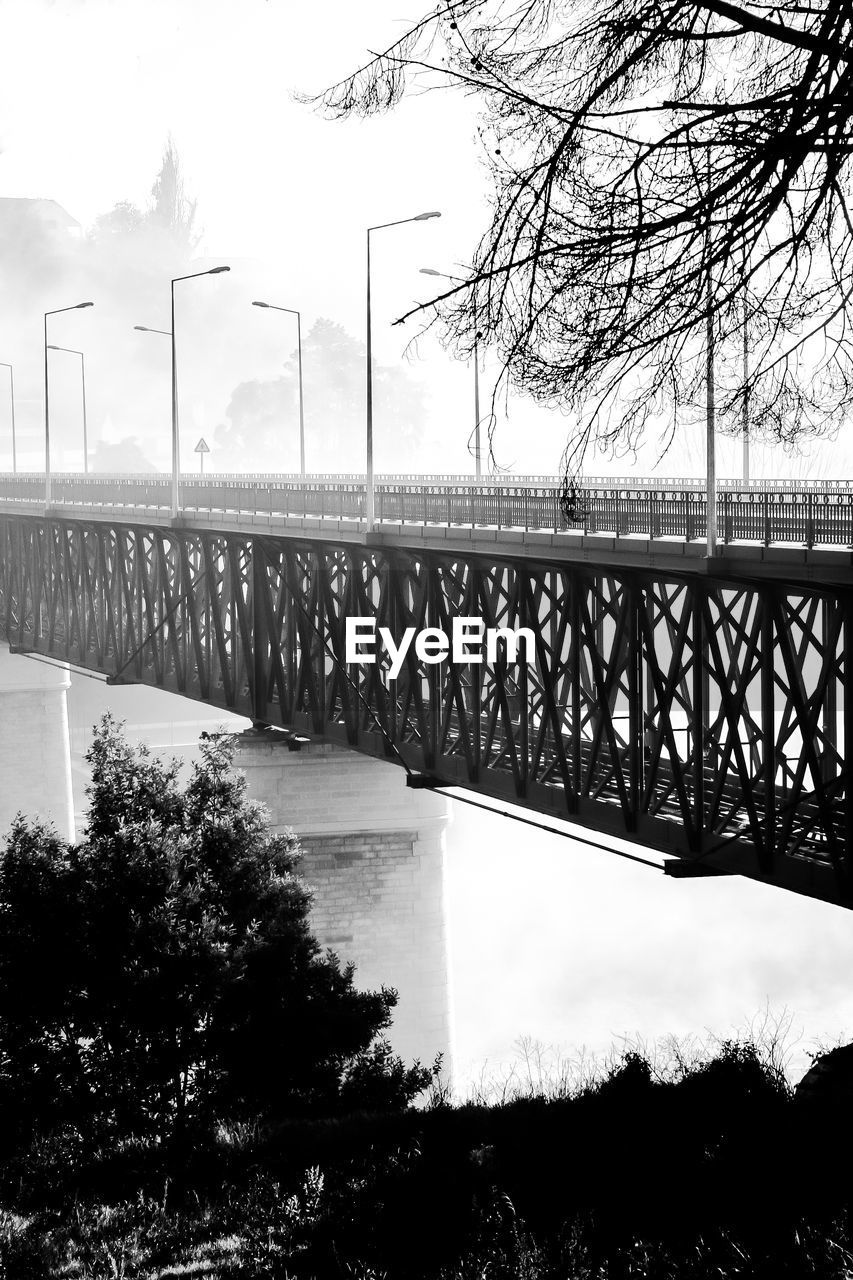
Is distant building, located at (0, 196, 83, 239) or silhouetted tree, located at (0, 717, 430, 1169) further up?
distant building, located at (0, 196, 83, 239)

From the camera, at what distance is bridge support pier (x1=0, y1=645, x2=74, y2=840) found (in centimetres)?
5284

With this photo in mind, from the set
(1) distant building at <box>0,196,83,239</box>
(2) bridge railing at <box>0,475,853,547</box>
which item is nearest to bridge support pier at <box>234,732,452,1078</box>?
(2) bridge railing at <box>0,475,853,547</box>

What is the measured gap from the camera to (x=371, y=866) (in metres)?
32.4

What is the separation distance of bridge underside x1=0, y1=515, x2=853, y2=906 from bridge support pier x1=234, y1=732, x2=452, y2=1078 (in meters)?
1.88

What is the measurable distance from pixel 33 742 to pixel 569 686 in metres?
34.2

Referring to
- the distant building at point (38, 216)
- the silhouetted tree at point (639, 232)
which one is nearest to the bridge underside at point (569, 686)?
the silhouetted tree at point (639, 232)

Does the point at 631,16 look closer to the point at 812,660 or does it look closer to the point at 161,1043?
the point at 161,1043

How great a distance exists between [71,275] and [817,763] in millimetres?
177394

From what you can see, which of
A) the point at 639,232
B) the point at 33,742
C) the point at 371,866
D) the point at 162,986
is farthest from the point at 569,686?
the point at 33,742

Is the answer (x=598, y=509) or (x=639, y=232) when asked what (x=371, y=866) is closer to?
(x=598, y=509)

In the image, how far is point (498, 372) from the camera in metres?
7.15

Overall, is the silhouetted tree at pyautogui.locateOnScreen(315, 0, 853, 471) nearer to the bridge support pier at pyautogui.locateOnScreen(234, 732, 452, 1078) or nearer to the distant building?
the bridge support pier at pyautogui.locateOnScreen(234, 732, 452, 1078)

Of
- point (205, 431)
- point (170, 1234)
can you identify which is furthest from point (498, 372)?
point (205, 431)

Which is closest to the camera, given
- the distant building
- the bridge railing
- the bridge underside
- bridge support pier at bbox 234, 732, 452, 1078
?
the bridge underside
